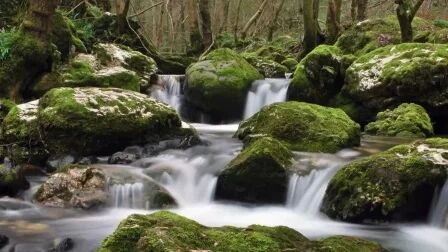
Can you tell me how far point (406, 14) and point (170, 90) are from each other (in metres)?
5.91

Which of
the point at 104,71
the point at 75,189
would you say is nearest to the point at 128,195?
the point at 75,189

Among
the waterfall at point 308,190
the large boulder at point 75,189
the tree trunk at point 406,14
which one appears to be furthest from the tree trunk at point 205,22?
the waterfall at point 308,190

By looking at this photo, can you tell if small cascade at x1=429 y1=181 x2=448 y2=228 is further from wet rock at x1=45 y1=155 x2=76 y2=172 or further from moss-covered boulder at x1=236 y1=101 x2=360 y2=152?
wet rock at x1=45 y1=155 x2=76 y2=172

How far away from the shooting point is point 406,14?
40.5 ft

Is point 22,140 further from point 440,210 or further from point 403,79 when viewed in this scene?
point 403,79

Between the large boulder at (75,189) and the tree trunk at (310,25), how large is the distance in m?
9.53

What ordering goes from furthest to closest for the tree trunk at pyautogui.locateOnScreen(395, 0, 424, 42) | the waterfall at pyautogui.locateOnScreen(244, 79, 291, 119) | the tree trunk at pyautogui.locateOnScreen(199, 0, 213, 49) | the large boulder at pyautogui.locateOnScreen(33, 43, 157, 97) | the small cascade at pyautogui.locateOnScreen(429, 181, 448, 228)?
the tree trunk at pyautogui.locateOnScreen(199, 0, 213, 49) → the waterfall at pyautogui.locateOnScreen(244, 79, 291, 119) → the tree trunk at pyautogui.locateOnScreen(395, 0, 424, 42) → the large boulder at pyautogui.locateOnScreen(33, 43, 157, 97) → the small cascade at pyautogui.locateOnScreen(429, 181, 448, 228)

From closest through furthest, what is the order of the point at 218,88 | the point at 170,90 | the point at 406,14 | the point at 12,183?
1. the point at 12,183
2. the point at 218,88
3. the point at 406,14
4. the point at 170,90

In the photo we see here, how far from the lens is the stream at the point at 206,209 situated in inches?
218

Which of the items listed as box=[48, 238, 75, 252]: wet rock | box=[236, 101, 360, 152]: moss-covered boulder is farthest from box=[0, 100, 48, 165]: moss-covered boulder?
box=[48, 238, 75, 252]: wet rock

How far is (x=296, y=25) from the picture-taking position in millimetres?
32969

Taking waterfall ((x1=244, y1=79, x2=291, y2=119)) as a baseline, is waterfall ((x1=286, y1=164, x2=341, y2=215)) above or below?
below

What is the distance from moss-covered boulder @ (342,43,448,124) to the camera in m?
10.0

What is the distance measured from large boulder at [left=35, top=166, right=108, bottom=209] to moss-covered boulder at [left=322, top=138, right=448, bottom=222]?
9.79 ft
